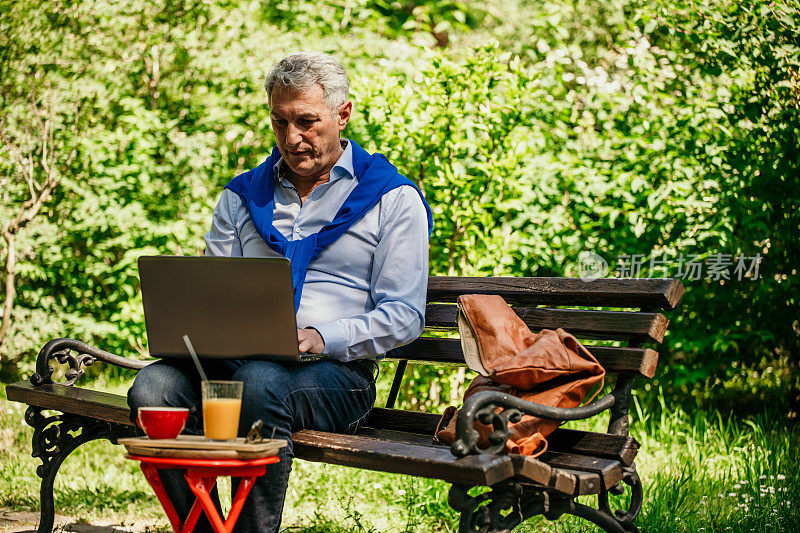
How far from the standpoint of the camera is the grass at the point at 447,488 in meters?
3.47

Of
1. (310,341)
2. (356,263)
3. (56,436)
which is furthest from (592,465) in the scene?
(56,436)

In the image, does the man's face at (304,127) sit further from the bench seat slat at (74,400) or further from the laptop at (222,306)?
the bench seat slat at (74,400)

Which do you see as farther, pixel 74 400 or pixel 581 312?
pixel 74 400

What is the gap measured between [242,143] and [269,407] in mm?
3733

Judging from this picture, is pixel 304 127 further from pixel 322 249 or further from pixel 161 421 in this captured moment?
pixel 161 421

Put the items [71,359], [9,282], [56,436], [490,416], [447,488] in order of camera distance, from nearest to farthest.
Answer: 1. [490,416]
2. [56,436]
3. [71,359]
4. [447,488]
5. [9,282]

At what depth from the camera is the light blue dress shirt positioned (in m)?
2.86

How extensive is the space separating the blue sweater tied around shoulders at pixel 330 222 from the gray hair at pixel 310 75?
0.26m

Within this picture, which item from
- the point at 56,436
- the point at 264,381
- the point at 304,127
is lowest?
the point at 56,436

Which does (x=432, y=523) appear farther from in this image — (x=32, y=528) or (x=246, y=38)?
(x=246, y=38)

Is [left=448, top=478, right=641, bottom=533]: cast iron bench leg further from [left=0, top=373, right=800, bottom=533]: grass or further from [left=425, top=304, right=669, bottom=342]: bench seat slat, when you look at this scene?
[left=0, top=373, right=800, bottom=533]: grass

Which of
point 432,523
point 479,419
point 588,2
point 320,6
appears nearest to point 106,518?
point 432,523

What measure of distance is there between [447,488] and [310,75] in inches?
73.7

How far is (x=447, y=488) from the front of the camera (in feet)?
12.8
